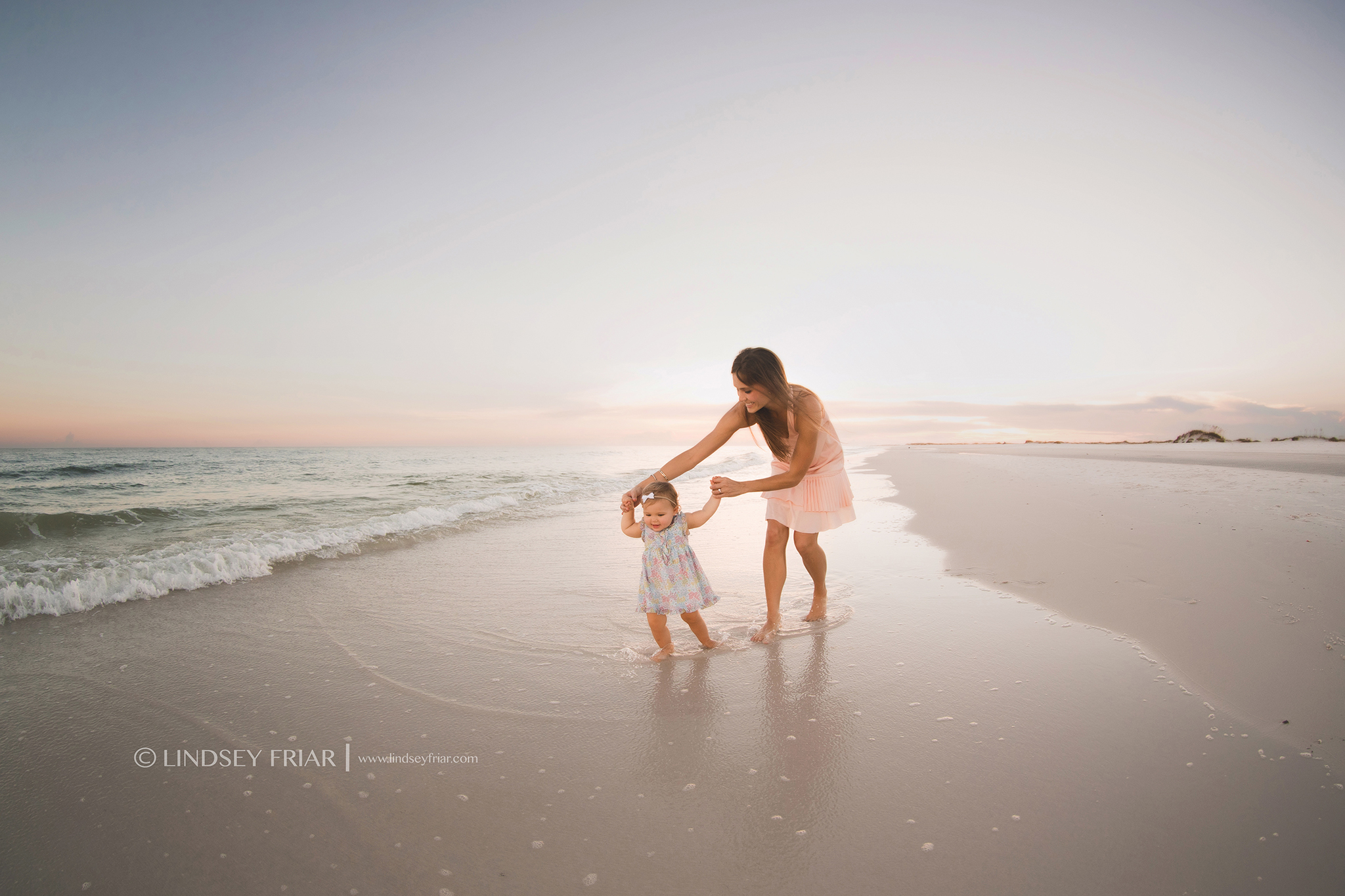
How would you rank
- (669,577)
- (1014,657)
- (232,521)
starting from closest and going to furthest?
1. (1014,657)
2. (669,577)
3. (232,521)

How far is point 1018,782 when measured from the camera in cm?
210

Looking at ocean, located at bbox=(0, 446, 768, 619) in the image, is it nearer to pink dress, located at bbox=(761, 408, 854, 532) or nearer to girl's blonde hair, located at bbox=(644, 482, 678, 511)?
girl's blonde hair, located at bbox=(644, 482, 678, 511)

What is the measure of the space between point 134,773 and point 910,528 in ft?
24.3

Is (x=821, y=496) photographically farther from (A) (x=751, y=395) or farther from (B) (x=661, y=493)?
(B) (x=661, y=493)

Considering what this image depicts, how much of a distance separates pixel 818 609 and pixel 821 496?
84 centimetres

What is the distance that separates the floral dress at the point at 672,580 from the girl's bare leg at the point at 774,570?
60 cm

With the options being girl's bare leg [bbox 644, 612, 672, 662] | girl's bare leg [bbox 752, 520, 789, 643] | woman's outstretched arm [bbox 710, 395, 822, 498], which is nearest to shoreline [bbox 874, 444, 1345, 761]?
girl's bare leg [bbox 752, 520, 789, 643]

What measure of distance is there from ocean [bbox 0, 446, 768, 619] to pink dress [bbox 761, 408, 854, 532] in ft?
17.0

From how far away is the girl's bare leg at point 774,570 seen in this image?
155 inches

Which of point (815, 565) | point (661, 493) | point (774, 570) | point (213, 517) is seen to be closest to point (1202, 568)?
point (815, 565)

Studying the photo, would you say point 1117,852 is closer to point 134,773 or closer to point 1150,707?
point 1150,707

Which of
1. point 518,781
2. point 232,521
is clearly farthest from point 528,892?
point 232,521

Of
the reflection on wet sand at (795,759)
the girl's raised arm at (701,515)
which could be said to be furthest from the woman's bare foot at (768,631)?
the girl's raised arm at (701,515)

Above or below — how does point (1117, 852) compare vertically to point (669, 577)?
below
